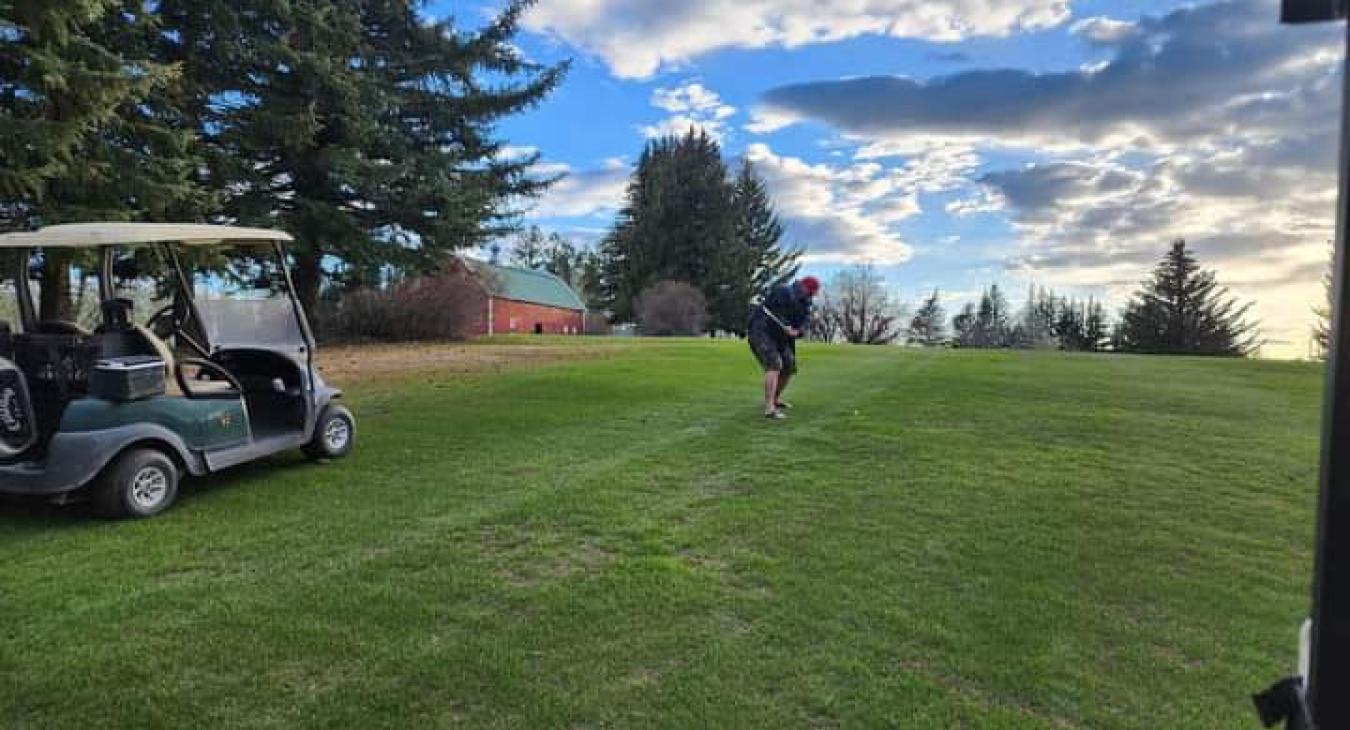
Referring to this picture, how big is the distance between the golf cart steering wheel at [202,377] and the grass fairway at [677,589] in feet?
2.26

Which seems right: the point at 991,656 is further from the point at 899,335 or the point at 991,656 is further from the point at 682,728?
the point at 899,335

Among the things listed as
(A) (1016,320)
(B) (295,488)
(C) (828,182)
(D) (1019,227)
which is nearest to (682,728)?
(B) (295,488)

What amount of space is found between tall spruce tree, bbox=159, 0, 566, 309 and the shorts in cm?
1381

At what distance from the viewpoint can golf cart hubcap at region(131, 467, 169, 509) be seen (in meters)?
4.53

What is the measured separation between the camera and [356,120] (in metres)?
18.7

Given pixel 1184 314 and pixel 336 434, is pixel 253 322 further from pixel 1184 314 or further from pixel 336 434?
pixel 1184 314

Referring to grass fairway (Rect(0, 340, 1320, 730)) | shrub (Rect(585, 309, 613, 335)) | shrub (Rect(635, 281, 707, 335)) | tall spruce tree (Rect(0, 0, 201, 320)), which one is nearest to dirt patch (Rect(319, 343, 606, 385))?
tall spruce tree (Rect(0, 0, 201, 320))

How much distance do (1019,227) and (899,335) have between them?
29.2 meters

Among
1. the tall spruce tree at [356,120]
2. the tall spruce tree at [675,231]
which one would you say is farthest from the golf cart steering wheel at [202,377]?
the tall spruce tree at [675,231]

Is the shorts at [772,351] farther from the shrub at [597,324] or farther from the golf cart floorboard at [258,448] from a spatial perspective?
the shrub at [597,324]

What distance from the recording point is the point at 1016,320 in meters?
57.2

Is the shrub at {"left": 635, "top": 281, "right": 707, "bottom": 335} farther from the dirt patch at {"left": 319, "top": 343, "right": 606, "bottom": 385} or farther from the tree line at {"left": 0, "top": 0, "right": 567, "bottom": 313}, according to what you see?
the dirt patch at {"left": 319, "top": 343, "right": 606, "bottom": 385}

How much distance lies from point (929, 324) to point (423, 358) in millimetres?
45645

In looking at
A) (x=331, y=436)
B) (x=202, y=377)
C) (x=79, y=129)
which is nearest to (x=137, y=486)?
(x=202, y=377)
